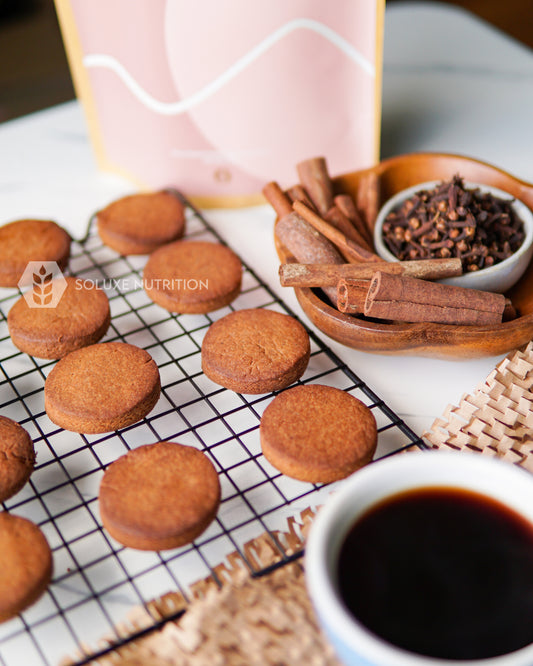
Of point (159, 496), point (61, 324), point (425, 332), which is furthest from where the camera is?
point (61, 324)

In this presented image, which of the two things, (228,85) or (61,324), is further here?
(228,85)

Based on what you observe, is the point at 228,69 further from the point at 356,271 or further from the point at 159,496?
the point at 159,496

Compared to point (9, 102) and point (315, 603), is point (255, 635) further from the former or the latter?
point (9, 102)

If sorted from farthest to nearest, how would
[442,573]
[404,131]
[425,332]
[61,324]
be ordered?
[404,131]
[61,324]
[425,332]
[442,573]

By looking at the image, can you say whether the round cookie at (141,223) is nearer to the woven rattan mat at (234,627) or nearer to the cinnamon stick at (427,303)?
the cinnamon stick at (427,303)

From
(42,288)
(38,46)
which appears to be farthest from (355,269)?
(38,46)

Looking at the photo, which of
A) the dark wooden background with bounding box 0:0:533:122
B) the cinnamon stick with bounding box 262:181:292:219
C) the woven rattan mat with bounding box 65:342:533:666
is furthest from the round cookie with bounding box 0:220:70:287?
the dark wooden background with bounding box 0:0:533:122
